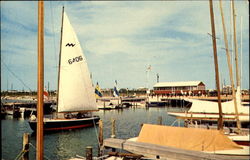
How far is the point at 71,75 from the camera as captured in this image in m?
33.1

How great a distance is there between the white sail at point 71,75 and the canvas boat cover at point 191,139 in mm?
19633

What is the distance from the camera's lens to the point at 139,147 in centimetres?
1410

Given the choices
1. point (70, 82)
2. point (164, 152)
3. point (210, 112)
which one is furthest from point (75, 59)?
point (164, 152)

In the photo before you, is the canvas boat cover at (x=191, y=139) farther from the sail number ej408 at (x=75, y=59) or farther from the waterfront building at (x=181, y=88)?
the waterfront building at (x=181, y=88)

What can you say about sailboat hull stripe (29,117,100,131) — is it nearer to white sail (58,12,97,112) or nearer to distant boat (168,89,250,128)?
white sail (58,12,97,112)

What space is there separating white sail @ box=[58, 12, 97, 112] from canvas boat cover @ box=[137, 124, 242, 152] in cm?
1963

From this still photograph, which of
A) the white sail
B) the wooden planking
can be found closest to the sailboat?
the white sail

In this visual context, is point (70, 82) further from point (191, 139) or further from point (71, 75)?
point (191, 139)

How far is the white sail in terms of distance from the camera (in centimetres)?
3269

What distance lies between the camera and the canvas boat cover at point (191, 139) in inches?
Result: 552

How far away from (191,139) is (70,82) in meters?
22.5

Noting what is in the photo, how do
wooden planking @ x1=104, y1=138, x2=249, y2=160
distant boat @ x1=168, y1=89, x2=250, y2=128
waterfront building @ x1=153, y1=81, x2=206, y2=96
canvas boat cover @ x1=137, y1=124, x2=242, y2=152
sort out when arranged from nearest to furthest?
1. wooden planking @ x1=104, y1=138, x2=249, y2=160
2. canvas boat cover @ x1=137, y1=124, x2=242, y2=152
3. distant boat @ x1=168, y1=89, x2=250, y2=128
4. waterfront building @ x1=153, y1=81, x2=206, y2=96

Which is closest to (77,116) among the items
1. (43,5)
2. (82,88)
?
(82,88)

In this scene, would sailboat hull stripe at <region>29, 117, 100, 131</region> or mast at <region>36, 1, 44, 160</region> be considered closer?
mast at <region>36, 1, 44, 160</region>
